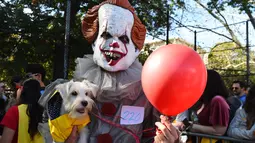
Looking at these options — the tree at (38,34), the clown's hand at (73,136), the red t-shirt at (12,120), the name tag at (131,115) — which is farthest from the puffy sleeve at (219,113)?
the tree at (38,34)

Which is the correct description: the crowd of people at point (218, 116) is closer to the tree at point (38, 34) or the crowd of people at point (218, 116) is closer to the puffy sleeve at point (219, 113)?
the puffy sleeve at point (219, 113)

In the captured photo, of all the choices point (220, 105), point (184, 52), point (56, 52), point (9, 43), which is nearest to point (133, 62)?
point (220, 105)

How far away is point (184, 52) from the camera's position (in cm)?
172

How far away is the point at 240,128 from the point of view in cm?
281

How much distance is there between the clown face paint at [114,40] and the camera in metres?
2.59

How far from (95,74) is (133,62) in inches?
14.6

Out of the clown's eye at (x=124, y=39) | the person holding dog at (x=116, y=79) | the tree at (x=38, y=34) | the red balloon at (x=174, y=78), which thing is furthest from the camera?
the tree at (x=38, y=34)

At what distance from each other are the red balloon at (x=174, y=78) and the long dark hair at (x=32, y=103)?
135cm

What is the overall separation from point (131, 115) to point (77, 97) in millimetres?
446

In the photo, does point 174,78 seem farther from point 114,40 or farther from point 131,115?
point 114,40

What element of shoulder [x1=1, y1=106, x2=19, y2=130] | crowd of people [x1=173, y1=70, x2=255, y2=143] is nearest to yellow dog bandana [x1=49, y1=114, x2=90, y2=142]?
shoulder [x1=1, y1=106, x2=19, y2=130]

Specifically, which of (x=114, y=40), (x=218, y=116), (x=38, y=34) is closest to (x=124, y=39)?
(x=114, y=40)

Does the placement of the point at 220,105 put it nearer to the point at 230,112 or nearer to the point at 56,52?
the point at 230,112

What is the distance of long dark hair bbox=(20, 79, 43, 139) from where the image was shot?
272cm
